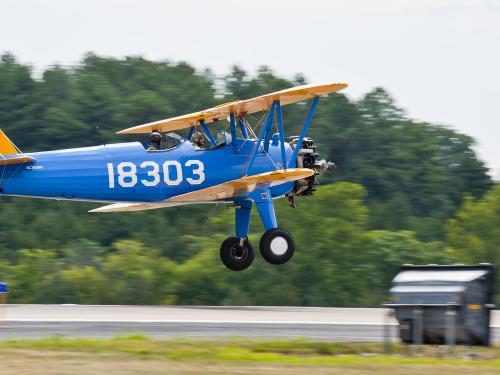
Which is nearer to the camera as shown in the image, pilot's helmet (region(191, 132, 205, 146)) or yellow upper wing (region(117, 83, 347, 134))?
yellow upper wing (region(117, 83, 347, 134))

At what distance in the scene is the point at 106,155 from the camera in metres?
22.3

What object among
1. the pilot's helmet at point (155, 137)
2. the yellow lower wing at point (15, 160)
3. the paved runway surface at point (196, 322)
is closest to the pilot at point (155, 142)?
the pilot's helmet at point (155, 137)

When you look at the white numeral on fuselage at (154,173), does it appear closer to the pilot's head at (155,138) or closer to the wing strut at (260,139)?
the pilot's head at (155,138)

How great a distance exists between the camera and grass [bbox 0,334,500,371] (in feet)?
56.8

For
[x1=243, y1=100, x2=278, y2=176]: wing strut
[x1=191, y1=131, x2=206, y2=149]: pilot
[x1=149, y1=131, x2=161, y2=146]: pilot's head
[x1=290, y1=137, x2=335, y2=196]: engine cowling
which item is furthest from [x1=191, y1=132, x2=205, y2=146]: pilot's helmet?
[x1=290, y1=137, x2=335, y2=196]: engine cowling

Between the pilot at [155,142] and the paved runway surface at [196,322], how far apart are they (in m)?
3.78

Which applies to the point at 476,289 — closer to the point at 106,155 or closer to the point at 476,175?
the point at 106,155

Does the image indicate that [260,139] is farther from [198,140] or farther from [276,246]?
[276,246]

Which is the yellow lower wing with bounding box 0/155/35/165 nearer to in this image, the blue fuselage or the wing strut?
the blue fuselage

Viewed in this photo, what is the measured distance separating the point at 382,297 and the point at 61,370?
34640mm

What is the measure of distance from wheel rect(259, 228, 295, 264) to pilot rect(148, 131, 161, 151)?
285cm

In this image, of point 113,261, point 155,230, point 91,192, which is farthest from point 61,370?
point 155,230

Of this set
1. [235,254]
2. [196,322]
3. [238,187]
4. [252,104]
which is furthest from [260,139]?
[196,322]

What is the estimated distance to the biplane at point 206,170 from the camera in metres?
22.0
